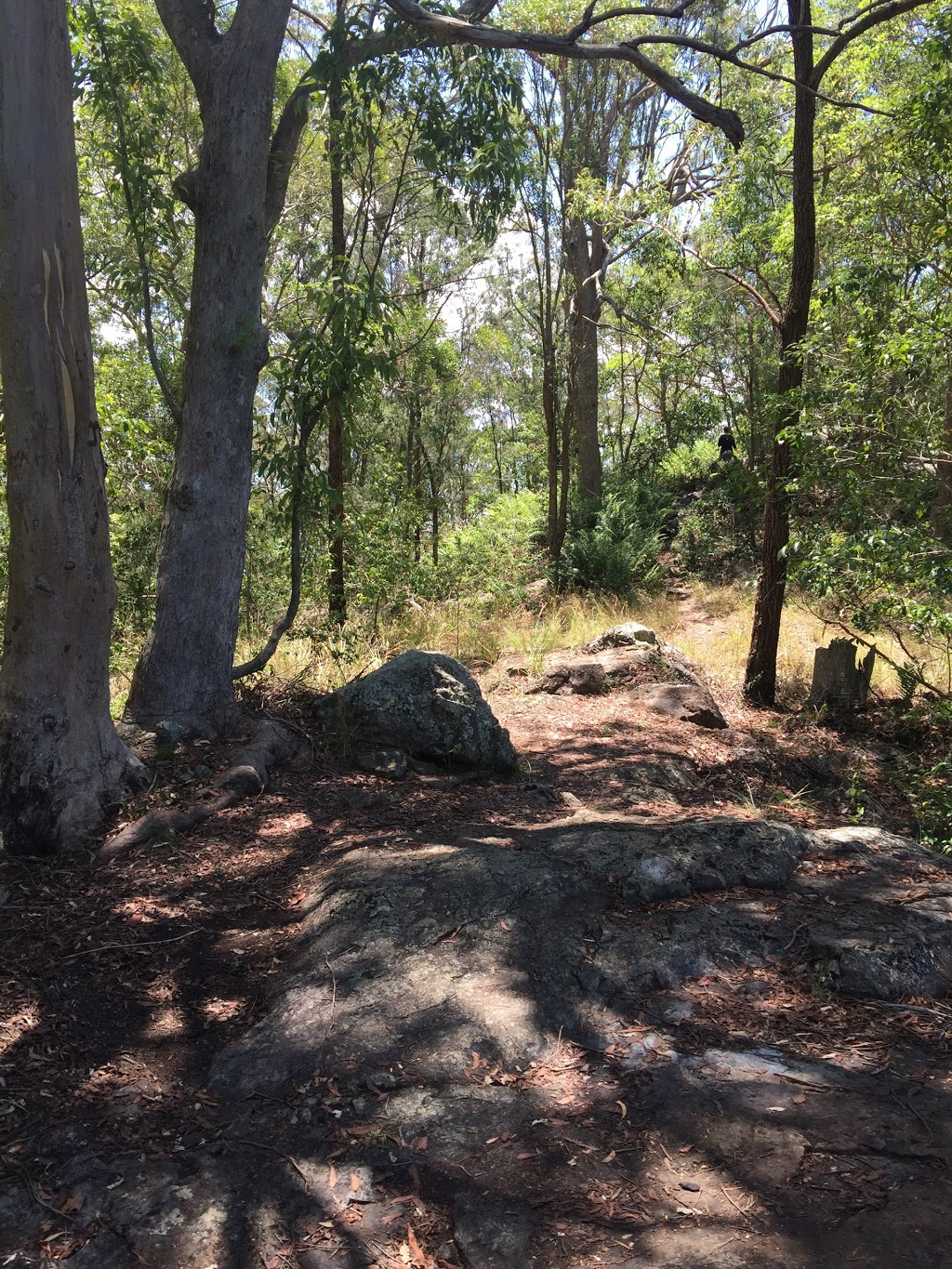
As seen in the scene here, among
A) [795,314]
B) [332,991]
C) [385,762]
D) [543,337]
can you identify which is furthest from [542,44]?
[543,337]

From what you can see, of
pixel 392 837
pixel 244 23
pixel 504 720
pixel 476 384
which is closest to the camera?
pixel 392 837

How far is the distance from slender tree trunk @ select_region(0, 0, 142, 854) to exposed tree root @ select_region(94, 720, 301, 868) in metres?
0.21

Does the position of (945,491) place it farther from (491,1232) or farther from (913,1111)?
(491,1232)

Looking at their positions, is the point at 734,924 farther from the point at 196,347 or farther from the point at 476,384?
the point at 476,384

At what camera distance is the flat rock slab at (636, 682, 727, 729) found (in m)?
8.45

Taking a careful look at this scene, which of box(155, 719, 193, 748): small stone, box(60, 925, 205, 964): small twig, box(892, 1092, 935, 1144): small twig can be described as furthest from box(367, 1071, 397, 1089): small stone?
box(155, 719, 193, 748): small stone

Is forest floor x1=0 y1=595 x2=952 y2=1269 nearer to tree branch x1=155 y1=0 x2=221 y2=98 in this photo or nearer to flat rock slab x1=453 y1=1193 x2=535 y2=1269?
flat rock slab x1=453 y1=1193 x2=535 y2=1269

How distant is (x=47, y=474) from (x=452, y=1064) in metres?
3.29

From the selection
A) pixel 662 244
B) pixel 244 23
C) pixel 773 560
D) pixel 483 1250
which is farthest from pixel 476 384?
pixel 483 1250

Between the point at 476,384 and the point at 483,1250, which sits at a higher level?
the point at 476,384

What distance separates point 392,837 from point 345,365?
314 cm

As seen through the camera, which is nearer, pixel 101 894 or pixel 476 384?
pixel 101 894

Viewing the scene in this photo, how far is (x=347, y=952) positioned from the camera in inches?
134

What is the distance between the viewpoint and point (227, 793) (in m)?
5.14
